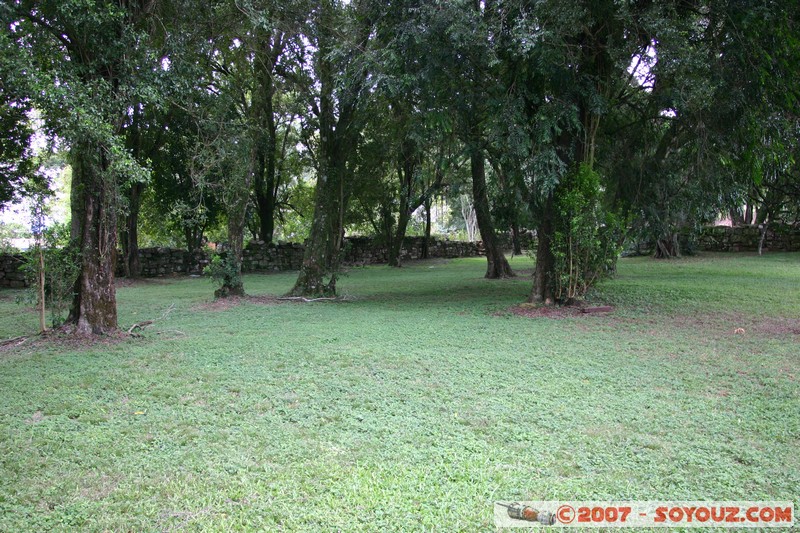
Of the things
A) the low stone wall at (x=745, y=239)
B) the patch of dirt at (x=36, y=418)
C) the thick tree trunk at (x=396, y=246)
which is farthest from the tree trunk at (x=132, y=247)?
the low stone wall at (x=745, y=239)

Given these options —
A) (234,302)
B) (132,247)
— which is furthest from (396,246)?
(234,302)

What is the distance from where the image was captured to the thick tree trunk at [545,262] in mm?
8578

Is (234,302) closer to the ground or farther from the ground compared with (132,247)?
closer to the ground

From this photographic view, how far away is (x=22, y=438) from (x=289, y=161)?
62.0 ft

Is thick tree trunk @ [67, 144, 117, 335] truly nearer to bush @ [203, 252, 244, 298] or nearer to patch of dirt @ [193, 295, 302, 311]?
patch of dirt @ [193, 295, 302, 311]

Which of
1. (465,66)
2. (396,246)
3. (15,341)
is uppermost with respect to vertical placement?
(465,66)

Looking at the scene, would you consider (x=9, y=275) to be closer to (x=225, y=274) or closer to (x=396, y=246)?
(x=225, y=274)

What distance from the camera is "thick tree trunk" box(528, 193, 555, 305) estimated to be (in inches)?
338

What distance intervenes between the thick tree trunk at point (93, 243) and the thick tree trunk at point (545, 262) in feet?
21.2

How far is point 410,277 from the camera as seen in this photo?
1605cm

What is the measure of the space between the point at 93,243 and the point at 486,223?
399 inches

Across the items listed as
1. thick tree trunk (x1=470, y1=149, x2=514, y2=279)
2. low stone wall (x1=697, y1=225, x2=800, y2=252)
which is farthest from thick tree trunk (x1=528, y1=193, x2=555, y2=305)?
low stone wall (x1=697, y1=225, x2=800, y2=252)

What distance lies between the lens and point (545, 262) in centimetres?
869

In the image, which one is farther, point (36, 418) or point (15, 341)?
point (15, 341)
